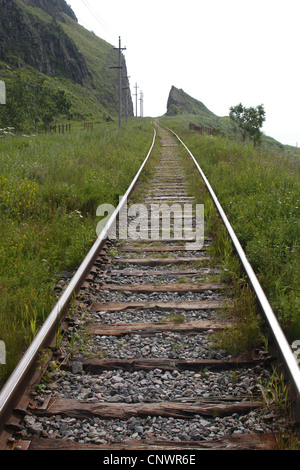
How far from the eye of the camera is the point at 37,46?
85.9 meters

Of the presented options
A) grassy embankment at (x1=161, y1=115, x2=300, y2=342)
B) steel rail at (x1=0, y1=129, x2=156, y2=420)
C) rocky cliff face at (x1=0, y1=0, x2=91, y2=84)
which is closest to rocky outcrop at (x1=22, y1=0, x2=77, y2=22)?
rocky cliff face at (x1=0, y1=0, x2=91, y2=84)

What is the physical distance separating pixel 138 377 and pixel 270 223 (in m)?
3.43

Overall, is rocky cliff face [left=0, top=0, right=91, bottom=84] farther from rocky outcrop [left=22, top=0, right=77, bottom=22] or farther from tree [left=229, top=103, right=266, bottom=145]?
tree [left=229, top=103, right=266, bottom=145]

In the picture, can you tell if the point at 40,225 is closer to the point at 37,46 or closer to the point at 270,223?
the point at 270,223

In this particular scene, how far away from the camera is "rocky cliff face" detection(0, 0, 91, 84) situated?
7938 centimetres

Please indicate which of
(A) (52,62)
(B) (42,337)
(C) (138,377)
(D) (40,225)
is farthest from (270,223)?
(A) (52,62)

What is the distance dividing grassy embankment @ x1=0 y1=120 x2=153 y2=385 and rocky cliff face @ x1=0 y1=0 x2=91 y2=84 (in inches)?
3009

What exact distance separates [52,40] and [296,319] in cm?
10465

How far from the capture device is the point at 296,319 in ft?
10.2

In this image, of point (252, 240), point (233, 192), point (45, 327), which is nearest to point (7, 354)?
point (45, 327)

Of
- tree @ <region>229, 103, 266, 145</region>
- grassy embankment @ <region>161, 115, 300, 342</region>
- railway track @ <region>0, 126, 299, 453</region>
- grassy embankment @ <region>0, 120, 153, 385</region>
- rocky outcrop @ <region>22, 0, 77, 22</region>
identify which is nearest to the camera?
railway track @ <region>0, 126, 299, 453</region>

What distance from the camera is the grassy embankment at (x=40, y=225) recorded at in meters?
3.26
